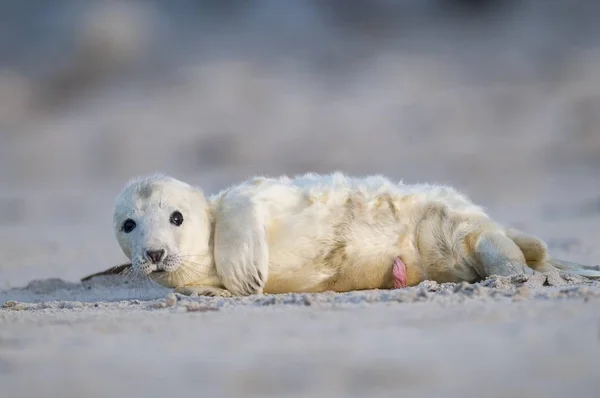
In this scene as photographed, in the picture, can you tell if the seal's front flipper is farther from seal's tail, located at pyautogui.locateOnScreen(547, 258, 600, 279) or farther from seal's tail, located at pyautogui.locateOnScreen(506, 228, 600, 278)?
seal's tail, located at pyautogui.locateOnScreen(547, 258, 600, 279)

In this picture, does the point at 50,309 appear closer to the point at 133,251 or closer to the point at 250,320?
the point at 133,251

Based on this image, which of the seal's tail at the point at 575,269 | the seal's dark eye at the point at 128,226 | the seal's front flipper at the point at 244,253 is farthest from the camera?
the seal's tail at the point at 575,269

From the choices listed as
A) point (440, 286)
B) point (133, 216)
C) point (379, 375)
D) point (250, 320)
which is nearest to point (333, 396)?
point (379, 375)

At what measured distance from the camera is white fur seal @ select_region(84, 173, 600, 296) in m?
5.29

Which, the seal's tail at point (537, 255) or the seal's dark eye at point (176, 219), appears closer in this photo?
the seal's dark eye at point (176, 219)

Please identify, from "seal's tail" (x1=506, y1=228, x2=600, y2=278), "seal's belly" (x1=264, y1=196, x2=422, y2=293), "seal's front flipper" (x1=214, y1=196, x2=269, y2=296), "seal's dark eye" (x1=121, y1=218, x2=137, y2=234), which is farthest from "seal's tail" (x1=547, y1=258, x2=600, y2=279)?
"seal's dark eye" (x1=121, y1=218, x2=137, y2=234)

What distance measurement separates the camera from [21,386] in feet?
9.78

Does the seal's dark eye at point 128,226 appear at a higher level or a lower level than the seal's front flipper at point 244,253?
higher

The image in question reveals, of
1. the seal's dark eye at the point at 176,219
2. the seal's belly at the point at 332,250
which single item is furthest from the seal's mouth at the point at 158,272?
the seal's belly at the point at 332,250

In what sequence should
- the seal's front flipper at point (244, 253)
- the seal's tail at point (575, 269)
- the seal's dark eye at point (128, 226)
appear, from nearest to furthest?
the seal's front flipper at point (244, 253)
the seal's dark eye at point (128, 226)
the seal's tail at point (575, 269)

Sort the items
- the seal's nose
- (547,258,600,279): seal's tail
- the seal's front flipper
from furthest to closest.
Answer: (547,258,600,279): seal's tail
the seal's front flipper
the seal's nose

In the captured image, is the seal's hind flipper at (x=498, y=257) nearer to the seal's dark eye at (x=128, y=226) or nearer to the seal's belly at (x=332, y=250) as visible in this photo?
the seal's belly at (x=332, y=250)

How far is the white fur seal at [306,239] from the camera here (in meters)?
5.29

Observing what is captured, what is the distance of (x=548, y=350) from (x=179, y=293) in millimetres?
2638
